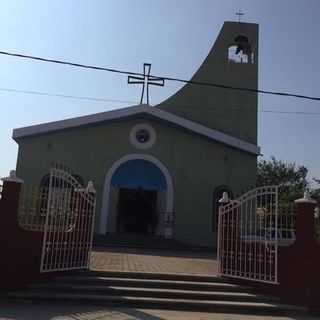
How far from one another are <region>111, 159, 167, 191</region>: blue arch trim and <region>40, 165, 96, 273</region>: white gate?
26.8 feet

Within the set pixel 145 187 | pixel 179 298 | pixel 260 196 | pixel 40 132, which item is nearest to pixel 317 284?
pixel 260 196

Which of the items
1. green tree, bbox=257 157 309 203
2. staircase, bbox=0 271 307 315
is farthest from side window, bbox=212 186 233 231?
green tree, bbox=257 157 309 203

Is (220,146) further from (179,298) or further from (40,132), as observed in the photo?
(179,298)

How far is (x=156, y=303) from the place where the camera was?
930 cm

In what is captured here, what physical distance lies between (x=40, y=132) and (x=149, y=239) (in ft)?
20.7

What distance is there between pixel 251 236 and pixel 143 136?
10274 mm

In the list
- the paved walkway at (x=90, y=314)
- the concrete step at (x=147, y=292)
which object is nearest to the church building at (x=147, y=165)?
the concrete step at (x=147, y=292)

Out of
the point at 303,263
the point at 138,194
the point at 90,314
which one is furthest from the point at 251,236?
the point at 138,194

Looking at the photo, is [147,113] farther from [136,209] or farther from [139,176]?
[136,209]

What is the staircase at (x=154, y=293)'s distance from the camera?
9234 millimetres

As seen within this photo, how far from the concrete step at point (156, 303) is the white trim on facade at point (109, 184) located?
32.0 ft

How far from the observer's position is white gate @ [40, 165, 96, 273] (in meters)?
10.1

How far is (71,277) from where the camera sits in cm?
1019

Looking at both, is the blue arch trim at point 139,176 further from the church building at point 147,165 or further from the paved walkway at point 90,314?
the paved walkway at point 90,314
